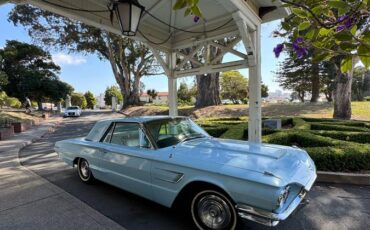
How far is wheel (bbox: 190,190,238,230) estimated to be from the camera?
2684 mm

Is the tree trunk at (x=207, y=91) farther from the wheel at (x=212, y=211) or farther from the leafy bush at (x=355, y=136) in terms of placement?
the wheel at (x=212, y=211)

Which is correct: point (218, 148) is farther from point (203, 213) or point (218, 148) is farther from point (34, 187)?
point (34, 187)

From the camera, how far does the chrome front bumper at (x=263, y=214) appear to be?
7.59 feet

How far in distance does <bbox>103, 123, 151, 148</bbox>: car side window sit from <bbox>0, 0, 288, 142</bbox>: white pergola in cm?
292

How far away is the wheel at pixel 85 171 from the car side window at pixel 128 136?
819mm

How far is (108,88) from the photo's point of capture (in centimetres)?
7725

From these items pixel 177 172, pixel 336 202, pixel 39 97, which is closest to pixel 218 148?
pixel 177 172

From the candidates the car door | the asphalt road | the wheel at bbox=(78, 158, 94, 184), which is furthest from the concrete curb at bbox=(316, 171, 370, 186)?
the wheel at bbox=(78, 158, 94, 184)

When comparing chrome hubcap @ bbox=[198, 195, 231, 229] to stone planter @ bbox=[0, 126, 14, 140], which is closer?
chrome hubcap @ bbox=[198, 195, 231, 229]

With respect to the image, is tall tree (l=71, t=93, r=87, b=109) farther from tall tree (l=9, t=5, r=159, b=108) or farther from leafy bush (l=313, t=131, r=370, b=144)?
leafy bush (l=313, t=131, r=370, b=144)

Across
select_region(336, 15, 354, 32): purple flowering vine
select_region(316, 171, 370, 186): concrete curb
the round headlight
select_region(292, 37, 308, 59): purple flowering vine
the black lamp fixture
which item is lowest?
select_region(316, 171, 370, 186): concrete curb

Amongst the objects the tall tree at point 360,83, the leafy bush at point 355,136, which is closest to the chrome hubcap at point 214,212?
the leafy bush at point 355,136

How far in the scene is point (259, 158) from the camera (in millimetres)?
2893

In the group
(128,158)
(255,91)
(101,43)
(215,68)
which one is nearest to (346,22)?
(128,158)
